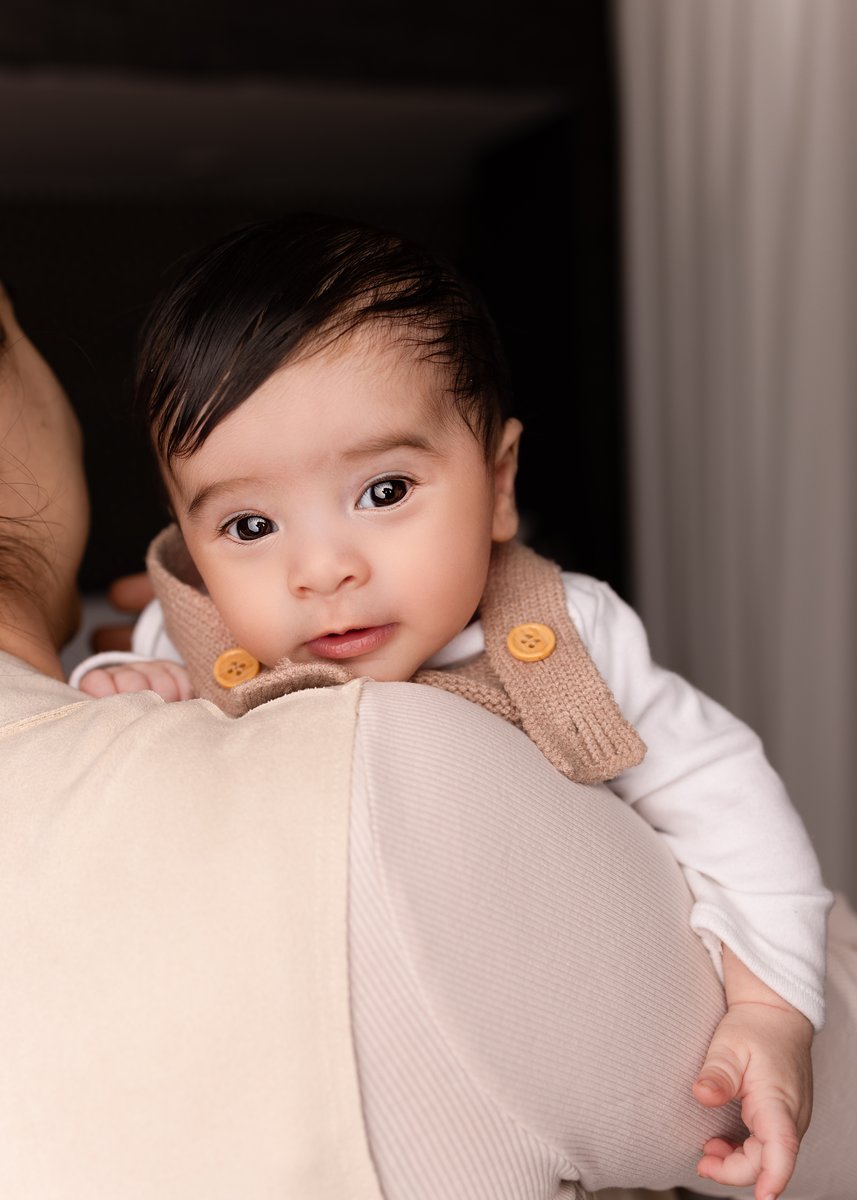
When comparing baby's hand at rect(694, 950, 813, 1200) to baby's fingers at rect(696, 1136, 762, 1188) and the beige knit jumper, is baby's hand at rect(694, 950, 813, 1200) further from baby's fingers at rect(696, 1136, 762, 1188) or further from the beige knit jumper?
the beige knit jumper

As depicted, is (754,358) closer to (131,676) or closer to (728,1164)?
(131,676)

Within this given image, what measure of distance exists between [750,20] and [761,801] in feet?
5.38

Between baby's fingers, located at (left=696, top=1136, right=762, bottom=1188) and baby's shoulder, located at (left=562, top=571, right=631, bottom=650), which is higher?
baby's shoulder, located at (left=562, top=571, right=631, bottom=650)

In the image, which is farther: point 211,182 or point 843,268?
point 211,182

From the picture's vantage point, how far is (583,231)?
8.67 ft

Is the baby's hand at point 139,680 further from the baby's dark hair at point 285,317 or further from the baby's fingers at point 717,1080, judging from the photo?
the baby's fingers at point 717,1080

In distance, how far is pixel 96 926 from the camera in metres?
0.61

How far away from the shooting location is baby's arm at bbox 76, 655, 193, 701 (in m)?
1.15

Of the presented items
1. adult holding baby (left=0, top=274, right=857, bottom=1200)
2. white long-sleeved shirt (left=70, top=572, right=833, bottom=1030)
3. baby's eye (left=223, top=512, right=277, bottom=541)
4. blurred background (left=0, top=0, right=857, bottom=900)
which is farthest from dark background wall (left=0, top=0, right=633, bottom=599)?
adult holding baby (left=0, top=274, right=857, bottom=1200)

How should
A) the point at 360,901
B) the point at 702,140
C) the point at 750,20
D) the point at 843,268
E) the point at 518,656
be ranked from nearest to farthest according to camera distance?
the point at 360,901, the point at 518,656, the point at 843,268, the point at 750,20, the point at 702,140

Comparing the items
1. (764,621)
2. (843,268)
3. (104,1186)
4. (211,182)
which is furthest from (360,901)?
(211,182)

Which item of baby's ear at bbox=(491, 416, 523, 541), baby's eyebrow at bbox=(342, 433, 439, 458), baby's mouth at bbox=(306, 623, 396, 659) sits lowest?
baby's mouth at bbox=(306, 623, 396, 659)

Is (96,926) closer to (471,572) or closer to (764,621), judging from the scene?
(471,572)

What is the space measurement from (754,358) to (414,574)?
1.42 m
